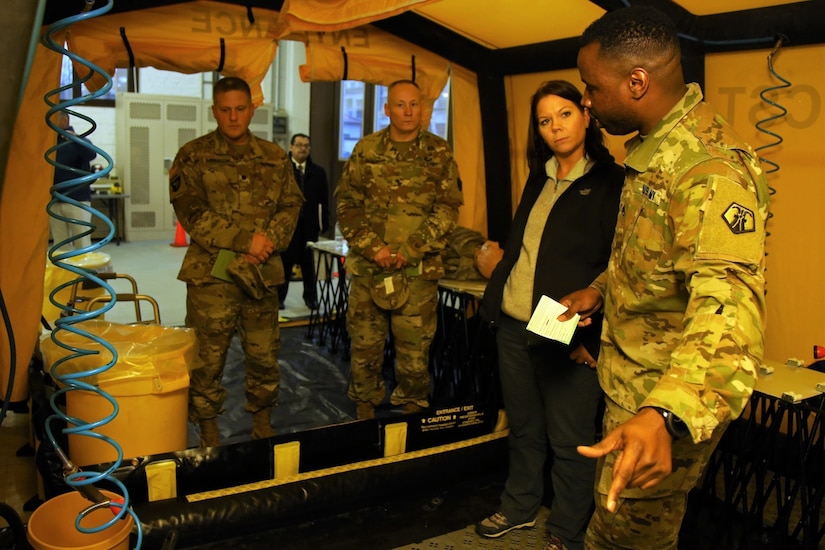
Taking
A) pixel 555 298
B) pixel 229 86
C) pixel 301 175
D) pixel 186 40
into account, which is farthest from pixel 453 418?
pixel 301 175

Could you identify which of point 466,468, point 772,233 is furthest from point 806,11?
point 466,468

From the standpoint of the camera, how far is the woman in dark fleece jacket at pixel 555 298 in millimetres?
2223

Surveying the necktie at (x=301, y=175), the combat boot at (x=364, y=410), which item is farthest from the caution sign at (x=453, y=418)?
the necktie at (x=301, y=175)

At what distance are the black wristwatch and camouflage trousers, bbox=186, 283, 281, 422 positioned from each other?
2.32 m

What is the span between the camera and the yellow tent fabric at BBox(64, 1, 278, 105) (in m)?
3.03

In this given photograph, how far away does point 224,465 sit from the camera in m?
2.50

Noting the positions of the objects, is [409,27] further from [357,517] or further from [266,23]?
[357,517]

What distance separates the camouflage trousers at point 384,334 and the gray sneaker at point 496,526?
968mm

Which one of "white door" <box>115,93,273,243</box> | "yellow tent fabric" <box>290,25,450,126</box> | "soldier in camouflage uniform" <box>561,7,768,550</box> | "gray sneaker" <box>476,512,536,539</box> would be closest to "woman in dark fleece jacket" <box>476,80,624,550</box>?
"gray sneaker" <box>476,512,536,539</box>

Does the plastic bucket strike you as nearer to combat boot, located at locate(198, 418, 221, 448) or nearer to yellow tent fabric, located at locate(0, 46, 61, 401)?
combat boot, located at locate(198, 418, 221, 448)

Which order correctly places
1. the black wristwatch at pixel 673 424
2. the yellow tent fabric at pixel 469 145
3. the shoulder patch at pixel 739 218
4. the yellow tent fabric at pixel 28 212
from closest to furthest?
the black wristwatch at pixel 673 424 < the shoulder patch at pixel 739 218 < the yellow tent fabric at pixel 28 212 < the yellow tent fabric at pixel 469 145

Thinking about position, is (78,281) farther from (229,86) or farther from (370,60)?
(370,60)

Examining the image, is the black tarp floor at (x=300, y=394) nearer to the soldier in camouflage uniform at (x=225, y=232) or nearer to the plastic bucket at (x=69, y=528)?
the soldier in camouflage uniform at (x=225, y=232)

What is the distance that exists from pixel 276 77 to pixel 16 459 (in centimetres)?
802
